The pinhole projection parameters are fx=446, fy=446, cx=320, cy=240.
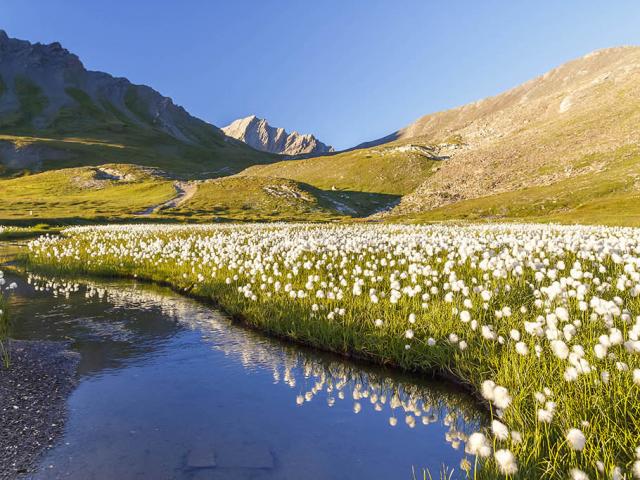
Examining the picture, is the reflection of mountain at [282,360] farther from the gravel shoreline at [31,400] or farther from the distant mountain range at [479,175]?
the distant mountain range at [479,175]

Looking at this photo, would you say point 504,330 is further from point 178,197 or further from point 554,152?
point 554,152

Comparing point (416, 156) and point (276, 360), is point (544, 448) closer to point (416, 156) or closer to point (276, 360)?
point (276, 360)

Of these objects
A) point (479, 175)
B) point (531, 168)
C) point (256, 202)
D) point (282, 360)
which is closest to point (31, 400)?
point (282, 360)

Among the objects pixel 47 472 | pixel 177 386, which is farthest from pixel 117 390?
pixel 47 472

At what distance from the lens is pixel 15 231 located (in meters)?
43.2

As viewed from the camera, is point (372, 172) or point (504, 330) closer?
point (504, 330)

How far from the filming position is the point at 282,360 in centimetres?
952

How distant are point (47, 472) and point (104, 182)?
125 m

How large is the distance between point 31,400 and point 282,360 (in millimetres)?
4499

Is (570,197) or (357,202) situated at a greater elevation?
(357,202)

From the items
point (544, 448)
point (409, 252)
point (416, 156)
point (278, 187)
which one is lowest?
point (544, 448)

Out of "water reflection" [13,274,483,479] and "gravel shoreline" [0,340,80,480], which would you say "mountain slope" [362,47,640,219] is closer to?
"water reflection" [13,274,483,479]

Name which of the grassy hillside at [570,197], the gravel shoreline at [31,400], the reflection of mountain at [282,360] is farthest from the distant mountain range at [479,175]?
the gravel shoreline at [31,400]

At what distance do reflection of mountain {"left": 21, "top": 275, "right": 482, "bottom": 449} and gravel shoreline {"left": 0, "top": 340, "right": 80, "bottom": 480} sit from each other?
1043 mm
